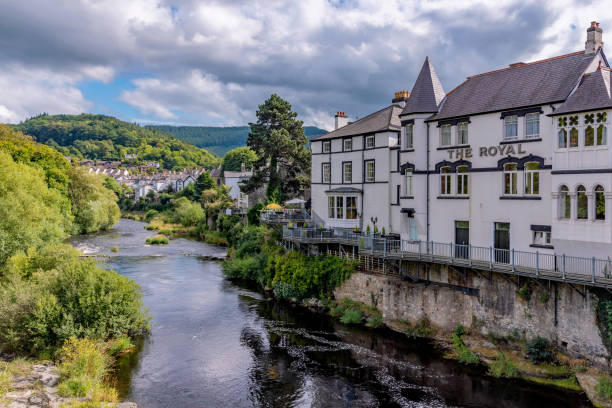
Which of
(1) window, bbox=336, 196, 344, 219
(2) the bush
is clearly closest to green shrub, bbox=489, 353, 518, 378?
(2) the bush

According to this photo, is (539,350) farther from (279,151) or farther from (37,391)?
(279,151)

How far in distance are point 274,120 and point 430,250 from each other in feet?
105

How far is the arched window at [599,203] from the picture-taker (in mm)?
19031

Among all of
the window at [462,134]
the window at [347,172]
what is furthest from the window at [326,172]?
the window at [462,134]

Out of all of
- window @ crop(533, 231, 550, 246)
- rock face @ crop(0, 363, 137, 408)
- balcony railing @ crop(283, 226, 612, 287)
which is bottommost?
rock face @ crop(0, 363, 137, 408)

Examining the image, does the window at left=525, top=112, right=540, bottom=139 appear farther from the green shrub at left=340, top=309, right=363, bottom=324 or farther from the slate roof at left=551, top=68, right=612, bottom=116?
the green shrub at left=340, top=309, right=363, bottom=324

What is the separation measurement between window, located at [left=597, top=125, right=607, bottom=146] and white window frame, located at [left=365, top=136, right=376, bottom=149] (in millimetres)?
17023

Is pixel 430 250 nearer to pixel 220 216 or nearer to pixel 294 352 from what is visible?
pixel 294 352

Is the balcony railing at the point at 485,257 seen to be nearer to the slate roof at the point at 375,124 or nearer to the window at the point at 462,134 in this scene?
the window at the point at 462,134

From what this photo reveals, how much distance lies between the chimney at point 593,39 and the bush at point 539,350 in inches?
572

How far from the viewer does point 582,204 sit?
778 inches

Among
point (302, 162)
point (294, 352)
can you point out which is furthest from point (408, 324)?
point (302, 162)

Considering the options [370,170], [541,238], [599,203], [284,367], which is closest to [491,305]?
[541,238]

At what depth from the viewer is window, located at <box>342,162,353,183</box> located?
36.5 meters
